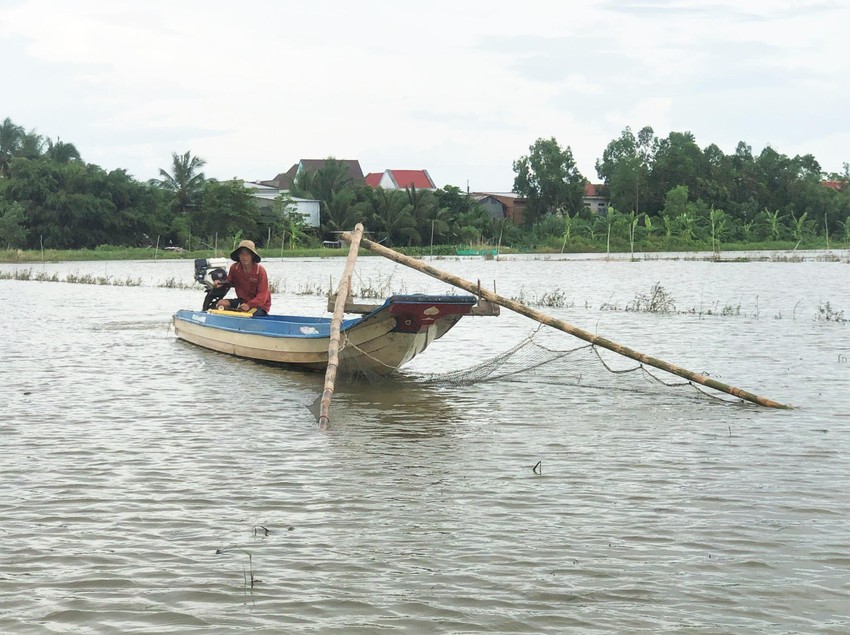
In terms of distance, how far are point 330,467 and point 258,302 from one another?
6401 millimetres

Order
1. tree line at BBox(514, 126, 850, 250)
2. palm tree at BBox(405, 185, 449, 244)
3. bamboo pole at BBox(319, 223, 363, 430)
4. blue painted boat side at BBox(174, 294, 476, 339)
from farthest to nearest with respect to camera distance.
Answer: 1. tree line at BBox(514, 126, 850, 250)
2. palm tree at BBox(405, 185, 449, 244)
3. blue painted boat side at BBox(174, 294, 476, 339)
4. bamboo pole at BBox(319, 223, 363, 430)

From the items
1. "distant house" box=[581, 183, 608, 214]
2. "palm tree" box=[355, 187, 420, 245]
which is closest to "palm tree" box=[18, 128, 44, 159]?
"palm tree" box=[355, 187, 420, 245]

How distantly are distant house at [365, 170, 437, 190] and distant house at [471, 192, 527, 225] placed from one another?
316 inches

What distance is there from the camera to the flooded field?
4.36 meters

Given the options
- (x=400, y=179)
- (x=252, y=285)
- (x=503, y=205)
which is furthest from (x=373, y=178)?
(x=252, y=285)

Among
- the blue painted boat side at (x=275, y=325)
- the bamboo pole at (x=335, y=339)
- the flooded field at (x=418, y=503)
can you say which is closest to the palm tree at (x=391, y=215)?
the blue painted boat side at (x=275, y=325)

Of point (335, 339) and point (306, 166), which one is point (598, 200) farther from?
point (335, 339)

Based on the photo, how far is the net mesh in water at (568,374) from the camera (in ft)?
33.3

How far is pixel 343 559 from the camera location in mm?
4961

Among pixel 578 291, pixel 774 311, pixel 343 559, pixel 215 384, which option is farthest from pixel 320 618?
pixel 578 291

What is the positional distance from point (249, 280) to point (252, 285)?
0.31 ft

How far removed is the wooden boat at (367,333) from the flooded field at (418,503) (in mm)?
277

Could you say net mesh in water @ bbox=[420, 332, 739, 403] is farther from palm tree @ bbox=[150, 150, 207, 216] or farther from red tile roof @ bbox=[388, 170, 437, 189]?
red tile roof @ bbox=[388, 170, 437, 189]

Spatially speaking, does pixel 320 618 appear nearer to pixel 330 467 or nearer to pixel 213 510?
pixel 213 510
